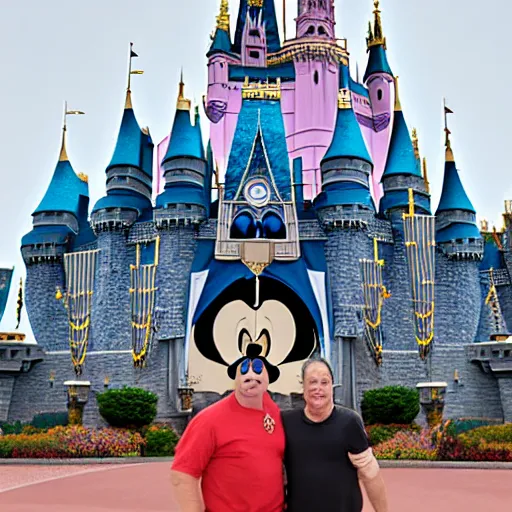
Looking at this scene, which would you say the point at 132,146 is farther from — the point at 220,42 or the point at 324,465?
the point at 324,465

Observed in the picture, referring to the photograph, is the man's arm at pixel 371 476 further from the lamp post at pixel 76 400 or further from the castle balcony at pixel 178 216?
the castle balcony at pixel 178 216

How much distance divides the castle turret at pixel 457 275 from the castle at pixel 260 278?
0.06 m

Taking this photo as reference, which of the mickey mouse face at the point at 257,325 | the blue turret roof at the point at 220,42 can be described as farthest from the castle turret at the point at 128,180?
the blue turret roof at the point at 220,42

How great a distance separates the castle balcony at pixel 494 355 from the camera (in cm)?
2608

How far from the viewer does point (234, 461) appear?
310 cm

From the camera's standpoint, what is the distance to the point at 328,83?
3369cm

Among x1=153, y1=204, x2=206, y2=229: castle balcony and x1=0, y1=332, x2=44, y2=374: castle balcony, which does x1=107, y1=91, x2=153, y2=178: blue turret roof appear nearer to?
x1=153, y1=204, x2=206, y2=229: castle balcony

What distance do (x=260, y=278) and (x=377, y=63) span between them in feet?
54.6

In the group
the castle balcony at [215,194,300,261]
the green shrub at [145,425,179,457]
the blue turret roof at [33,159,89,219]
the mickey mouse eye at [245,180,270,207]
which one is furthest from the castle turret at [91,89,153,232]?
the green shrub at [145,425,179,457]

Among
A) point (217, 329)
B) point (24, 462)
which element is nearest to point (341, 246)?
point (217, 329)

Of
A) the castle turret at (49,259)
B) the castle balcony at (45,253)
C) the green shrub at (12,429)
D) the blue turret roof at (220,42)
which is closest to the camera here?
the green shrub at (12,429)

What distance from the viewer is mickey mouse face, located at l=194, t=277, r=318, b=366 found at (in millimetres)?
24688

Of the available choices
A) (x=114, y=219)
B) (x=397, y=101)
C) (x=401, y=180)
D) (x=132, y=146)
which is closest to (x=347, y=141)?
(x=401, y=180)

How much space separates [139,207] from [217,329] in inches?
248
